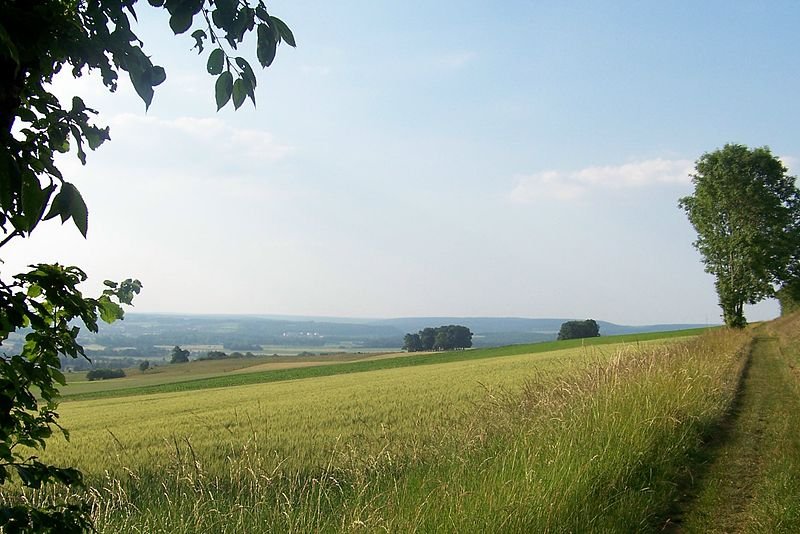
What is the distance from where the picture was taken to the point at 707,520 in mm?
5941

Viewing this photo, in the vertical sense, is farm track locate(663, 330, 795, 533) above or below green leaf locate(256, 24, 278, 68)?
below

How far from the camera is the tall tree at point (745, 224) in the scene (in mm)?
43750

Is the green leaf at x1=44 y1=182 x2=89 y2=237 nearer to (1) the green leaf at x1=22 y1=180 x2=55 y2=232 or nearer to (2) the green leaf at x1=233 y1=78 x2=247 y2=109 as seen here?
(1) the green leaf at x1=22 y1=180 x2=55 y2=232

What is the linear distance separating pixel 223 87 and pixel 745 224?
50537mm

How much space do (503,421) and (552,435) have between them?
1.27m

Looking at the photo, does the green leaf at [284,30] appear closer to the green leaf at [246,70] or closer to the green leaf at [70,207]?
the green leaf at [246,70]

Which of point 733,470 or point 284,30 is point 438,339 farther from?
point 284,30

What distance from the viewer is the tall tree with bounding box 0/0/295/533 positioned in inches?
63.4

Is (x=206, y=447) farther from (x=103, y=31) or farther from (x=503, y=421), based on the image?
(x=103, y=31)

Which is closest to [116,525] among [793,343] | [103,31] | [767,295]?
[103,31]

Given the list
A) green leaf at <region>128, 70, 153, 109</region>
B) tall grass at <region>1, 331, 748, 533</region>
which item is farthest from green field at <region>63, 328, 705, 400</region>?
green leaf at <region>128, 70, 153, 109</region>

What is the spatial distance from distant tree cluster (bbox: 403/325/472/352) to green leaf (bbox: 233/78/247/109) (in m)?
119

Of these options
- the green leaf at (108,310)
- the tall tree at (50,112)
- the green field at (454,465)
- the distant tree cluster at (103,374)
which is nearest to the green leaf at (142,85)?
the tall tree at (50,112)

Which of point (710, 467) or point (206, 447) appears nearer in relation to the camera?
point (710, 467)
